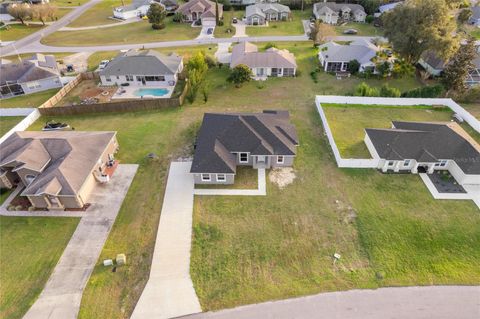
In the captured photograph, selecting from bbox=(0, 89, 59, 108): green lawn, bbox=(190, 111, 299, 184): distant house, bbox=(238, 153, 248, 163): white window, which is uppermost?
bbox=(190, 111, 299, 184): distant house

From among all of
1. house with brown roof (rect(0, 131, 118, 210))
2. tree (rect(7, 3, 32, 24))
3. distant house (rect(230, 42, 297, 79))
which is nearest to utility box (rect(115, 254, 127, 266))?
house with brown roof (rect(0, 131, 118, 210))

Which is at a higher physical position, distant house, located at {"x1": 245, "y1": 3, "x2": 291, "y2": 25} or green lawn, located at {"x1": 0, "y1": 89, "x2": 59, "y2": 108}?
distant house, located at {"x1": 245, "y1": 3, "x2": 291, "y2": 25}

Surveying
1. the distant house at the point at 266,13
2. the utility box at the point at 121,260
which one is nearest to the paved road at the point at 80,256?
the utility box at the point at 121,260

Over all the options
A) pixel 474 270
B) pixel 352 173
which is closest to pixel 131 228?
pixel 352 173

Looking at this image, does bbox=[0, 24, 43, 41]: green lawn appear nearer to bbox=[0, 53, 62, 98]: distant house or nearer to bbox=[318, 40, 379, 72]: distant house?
bbox=[0, 53, 62, 98]: distant house

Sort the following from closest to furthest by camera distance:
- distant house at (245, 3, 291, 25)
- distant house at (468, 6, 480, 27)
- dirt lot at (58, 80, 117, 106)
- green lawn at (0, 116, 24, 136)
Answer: green lawn at (0, 116, 24, 136) < dirt lot at (58, 80, 117, 106) < distant house at (468, 6, 480, 27) < distant house at (245, 3, 291, 25)
